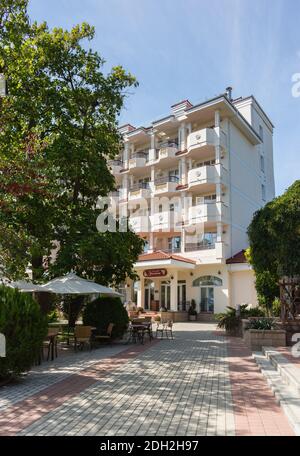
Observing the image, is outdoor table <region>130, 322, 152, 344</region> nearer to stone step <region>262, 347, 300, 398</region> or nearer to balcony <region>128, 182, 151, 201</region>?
stone step <region>262, 347, 300, 398</region>

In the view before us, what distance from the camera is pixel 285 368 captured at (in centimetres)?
934

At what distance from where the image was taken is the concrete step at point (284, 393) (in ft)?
20.1

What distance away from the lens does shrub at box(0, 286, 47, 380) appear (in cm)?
841

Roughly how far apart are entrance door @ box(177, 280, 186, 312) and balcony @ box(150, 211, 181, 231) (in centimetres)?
442

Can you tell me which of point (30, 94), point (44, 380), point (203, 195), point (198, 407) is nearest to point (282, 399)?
point (198, 407)

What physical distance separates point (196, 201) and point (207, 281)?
6556 mm

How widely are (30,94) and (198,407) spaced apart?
13.8 m

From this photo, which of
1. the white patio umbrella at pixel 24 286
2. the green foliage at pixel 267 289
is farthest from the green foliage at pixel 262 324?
the green foliage at pixel 267 289

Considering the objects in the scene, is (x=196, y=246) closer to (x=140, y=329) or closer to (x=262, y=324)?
(x=140, y=329)

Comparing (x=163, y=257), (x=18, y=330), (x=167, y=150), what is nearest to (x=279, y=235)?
(x=18, y=330)

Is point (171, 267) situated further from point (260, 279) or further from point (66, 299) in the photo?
point (66, 299)

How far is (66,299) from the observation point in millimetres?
20656

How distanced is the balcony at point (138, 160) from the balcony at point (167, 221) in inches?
224
